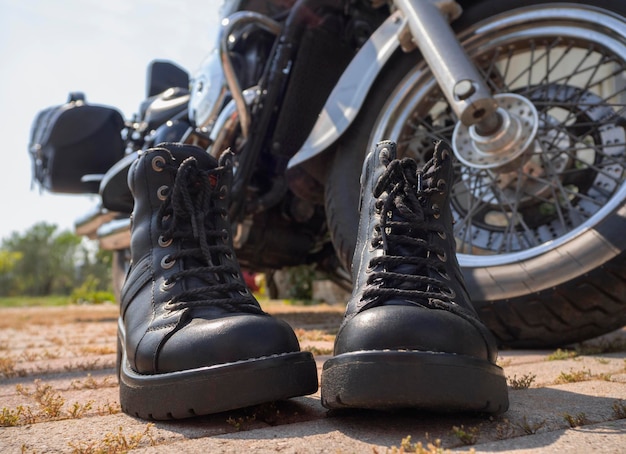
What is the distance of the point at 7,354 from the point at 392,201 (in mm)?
1502

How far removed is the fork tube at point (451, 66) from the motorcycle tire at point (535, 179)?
0.15 m

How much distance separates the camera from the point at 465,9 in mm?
1611

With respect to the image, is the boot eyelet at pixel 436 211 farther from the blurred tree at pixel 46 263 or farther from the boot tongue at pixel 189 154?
the blurred tree at pixel 46 263

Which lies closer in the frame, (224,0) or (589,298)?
(589,298)

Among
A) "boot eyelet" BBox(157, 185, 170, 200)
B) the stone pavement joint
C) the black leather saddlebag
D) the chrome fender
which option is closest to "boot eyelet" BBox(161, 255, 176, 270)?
"boot eyelet" BBox(157, 185, 170, 200)

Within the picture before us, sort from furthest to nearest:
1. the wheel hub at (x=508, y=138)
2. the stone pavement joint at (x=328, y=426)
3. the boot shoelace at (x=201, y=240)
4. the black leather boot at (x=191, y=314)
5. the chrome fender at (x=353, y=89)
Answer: the chrome fender at (x=353, y=89)
the wheel hub at (x=508, y=138)
the boot shoelace at (x=201, y=240)
the black leather boot at (x=191, y=314)
the stone pavement joint at (x=328, y=426)

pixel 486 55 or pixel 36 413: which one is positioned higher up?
pixel 486 55

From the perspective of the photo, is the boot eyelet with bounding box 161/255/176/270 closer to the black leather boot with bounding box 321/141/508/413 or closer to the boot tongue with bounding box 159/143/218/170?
the boot tongue with bounding box 159/143/218/170

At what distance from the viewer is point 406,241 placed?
0.87 meters

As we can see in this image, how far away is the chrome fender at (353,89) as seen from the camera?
169cm

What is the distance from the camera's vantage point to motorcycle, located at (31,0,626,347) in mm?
1364

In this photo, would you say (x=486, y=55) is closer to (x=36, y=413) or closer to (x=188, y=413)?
(x=188, y=413)

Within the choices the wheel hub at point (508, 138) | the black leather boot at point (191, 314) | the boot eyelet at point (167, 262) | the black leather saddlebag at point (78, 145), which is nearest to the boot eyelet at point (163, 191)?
the black leather boot at point (191, 314)

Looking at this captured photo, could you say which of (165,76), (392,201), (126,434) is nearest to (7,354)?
(126,434)
